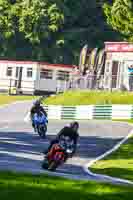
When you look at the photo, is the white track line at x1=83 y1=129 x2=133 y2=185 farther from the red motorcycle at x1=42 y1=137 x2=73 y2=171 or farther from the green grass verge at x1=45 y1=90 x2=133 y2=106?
the green grass verge at x1=45 y1=90 x2=133 y2=106

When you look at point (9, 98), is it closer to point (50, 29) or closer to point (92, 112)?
point (92, 112)

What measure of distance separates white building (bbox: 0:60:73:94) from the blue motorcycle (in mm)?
34534

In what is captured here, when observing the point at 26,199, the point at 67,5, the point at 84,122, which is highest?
the point at 67,5

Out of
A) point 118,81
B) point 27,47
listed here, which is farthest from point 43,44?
point 118,81

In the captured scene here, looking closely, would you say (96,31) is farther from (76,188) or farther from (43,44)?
(76,188)

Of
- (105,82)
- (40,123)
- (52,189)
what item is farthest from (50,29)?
(52,189)

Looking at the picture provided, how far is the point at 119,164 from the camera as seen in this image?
70.3ft

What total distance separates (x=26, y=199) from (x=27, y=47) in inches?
2865

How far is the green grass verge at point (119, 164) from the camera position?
702 inches

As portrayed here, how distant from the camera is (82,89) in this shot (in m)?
54.8

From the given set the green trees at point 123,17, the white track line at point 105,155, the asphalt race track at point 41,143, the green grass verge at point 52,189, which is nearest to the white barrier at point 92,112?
the asphalt race track at point 41,143

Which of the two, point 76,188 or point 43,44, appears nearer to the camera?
point 76,188

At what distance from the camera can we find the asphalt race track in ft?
61.2

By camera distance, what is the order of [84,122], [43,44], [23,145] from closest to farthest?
1. [23,145]
2. [84,122]
3. [43,44]
